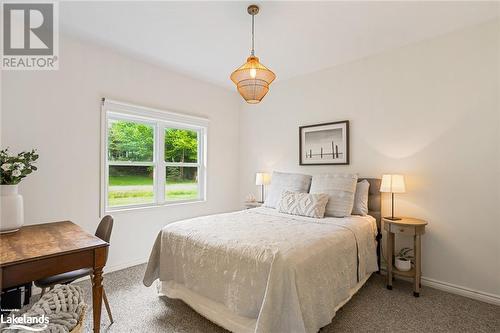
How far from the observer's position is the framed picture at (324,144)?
337 cm

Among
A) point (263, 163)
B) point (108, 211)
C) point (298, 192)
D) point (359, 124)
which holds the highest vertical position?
point (359, 124)

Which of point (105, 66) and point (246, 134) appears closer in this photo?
point (105, 66)

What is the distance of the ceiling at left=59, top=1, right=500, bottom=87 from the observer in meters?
2.24

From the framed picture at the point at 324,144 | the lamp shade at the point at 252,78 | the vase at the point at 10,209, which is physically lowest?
the vase at the point at 10,209

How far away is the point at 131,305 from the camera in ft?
7.40

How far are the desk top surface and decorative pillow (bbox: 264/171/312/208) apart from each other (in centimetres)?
223

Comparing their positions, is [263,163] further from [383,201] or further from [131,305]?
[131,305]

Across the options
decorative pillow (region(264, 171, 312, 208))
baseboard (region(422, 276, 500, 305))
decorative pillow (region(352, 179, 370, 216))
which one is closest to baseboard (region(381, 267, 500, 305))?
baseboard (region(422, 276, 500, 305))

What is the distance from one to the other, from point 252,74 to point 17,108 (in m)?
2.34

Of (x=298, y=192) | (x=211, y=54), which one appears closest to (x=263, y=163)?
(x=298, y=192)

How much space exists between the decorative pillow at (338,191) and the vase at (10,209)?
2.83 m

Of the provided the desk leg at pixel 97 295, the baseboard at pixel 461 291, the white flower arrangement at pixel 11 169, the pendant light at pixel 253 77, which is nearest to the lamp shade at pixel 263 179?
the pendant light at pixel 253 77

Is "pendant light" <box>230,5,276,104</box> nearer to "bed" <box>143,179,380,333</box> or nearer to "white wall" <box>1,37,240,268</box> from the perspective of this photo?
"bed" <box>143,179,380,333</box>

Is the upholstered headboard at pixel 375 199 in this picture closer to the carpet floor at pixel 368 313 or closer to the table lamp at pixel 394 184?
the table lamp at pixel 394 184
